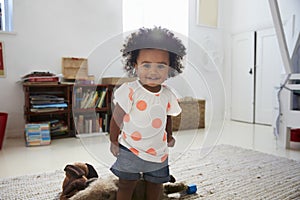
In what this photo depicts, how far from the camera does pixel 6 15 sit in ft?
7.92

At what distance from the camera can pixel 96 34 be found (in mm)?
2750

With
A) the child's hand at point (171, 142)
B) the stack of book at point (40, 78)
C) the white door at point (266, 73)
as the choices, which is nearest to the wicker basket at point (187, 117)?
the child's hand at point (171, 142)

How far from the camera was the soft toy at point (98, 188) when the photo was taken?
89 cm

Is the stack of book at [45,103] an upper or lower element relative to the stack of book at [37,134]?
upper

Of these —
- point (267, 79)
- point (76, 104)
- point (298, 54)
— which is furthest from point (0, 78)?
point (267, 79)

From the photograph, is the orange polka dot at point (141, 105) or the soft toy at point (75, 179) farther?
the soft toy at point (75, 179)

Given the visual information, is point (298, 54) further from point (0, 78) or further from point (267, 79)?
point (0, 78)

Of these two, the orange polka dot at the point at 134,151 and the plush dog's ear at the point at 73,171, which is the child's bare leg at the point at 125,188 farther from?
the plush dog's ear at the point at 73,171

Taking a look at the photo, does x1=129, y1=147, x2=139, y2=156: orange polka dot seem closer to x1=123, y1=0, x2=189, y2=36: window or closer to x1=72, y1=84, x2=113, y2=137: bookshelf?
x1=72, y1=84, x2=113, y2=137: bookshelf

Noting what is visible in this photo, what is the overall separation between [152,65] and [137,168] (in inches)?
10.8

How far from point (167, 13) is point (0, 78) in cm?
161

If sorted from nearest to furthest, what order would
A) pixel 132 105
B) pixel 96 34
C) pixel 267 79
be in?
1. pixel 132 105
2. pixel 96 34
3. pixel 267 79

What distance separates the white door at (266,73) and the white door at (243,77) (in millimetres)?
83

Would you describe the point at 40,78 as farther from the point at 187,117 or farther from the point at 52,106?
the point at 187,117
